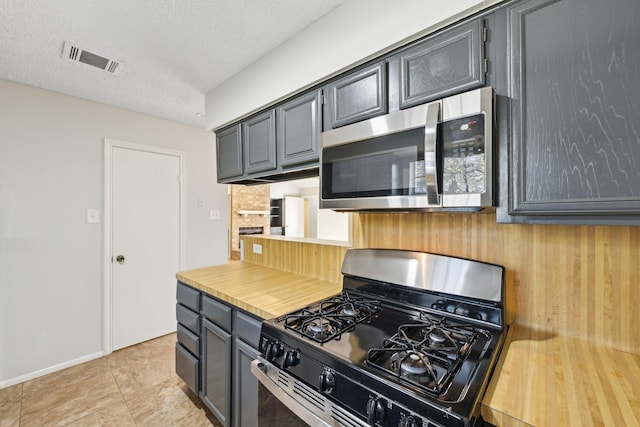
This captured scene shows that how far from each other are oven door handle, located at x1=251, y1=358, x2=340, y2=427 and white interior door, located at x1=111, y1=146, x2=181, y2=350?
7.65 feet

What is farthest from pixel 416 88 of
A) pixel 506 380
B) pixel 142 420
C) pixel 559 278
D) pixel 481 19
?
pixel 142 420

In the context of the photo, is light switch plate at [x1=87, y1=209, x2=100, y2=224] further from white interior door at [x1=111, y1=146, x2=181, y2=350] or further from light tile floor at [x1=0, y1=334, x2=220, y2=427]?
light tile floor at [x1=0, y1=334, x2=220, y2=427]

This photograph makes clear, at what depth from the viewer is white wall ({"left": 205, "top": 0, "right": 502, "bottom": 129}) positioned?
112 centimetres

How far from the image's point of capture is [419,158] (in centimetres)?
111

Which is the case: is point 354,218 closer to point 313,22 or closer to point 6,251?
point 313,22

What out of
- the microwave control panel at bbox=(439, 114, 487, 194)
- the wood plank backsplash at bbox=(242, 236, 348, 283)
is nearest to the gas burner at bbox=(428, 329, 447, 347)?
the microwave control panel at bbox=(439, 114, 487, 194)

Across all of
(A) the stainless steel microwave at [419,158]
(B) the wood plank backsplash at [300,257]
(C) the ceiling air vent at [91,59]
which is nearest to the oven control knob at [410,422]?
(A) the stainless steel microwave at [419,158]

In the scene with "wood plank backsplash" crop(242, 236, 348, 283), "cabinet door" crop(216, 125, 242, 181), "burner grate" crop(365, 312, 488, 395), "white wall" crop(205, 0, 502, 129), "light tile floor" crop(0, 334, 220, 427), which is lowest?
"light tile floor" crop(0, 334, 220, 427)

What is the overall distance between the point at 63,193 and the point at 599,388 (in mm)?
3514

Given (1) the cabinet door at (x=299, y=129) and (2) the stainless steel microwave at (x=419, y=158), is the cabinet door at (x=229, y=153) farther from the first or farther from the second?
Answer: (2) the stainless steel microwave at (x=419, y=158)

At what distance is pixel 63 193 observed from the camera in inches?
97.2

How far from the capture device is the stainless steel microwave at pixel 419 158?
0.99 m

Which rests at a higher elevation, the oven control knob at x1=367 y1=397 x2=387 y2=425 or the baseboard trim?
the oven control knob at x1=367 y1=397 x2=387 y2=425

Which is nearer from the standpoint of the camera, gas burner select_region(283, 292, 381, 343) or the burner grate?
the burner grate
